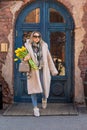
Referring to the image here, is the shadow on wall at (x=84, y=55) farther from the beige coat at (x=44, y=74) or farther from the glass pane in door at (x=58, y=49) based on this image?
the beige coat at (x=44, y=74)

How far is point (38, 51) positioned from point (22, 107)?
5.28 ft

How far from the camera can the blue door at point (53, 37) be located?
42.6 ft

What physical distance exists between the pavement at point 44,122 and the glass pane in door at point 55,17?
2825 millimetres

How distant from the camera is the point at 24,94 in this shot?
A: 13.1m

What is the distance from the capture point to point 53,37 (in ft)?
42.9

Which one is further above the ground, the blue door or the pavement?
the blue door

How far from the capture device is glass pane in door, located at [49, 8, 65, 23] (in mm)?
13023

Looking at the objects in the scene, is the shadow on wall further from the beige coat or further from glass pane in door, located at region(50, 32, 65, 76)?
the beige coat

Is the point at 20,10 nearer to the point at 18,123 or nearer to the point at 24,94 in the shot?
the point at 24,94

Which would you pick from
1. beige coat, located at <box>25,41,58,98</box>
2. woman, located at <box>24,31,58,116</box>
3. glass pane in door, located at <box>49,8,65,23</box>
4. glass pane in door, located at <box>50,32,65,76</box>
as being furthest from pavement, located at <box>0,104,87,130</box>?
glass pane in door, located at <box>49,8,65,23</box>

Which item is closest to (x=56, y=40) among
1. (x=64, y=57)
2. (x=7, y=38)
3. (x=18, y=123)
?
(x=64, y=57)

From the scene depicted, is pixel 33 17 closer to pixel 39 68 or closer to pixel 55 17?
pixel 55 17

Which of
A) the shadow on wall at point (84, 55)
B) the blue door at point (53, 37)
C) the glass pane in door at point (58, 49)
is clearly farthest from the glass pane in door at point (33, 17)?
the shadow on wall at point (84, 55)

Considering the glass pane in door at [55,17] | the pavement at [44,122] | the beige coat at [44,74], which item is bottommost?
the pavement at [44,122]
